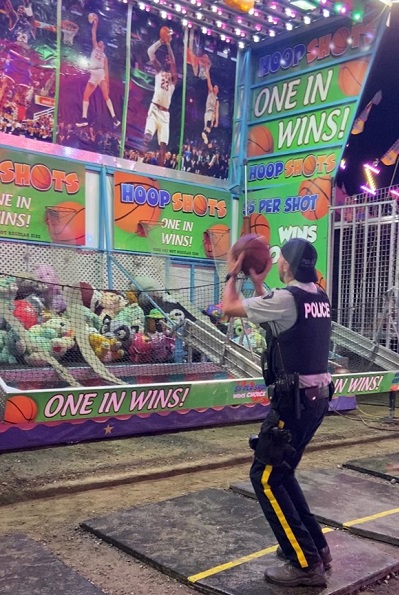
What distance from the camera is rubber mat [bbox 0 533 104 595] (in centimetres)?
311

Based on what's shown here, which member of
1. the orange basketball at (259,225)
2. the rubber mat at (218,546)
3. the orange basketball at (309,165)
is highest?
the orange basketball at (309,165)

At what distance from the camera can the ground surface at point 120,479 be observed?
3459 mm

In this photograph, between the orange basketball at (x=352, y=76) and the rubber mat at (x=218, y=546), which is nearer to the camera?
the rubber mat at (x=218, y=546)

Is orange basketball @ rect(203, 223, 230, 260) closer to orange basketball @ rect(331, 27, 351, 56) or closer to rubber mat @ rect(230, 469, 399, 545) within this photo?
orange basketball @ rect(331, 27, 351, 56)

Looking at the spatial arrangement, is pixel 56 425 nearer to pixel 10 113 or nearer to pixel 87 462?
pixel 87 462

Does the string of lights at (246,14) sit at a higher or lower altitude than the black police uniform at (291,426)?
higher

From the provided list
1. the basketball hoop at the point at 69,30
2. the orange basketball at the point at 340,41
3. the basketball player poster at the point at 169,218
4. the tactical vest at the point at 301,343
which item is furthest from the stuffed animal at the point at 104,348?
the orange basketball at the point at 340,41

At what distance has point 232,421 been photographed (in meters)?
7.41

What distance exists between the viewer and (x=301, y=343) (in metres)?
3.12

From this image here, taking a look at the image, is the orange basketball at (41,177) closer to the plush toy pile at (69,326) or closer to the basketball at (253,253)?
the plush toy pile at (69,326)

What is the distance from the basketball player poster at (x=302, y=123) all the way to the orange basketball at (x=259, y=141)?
0.7 inches

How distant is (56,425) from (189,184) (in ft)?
22.4

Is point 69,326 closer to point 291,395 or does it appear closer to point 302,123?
point 291,395

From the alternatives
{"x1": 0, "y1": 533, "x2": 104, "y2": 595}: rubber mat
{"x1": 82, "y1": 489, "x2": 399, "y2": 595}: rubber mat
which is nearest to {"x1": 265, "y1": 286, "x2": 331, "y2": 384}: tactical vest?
{"x1": 82, "y1": 489, "x2": 399, "y2": 595}: rubber mat
